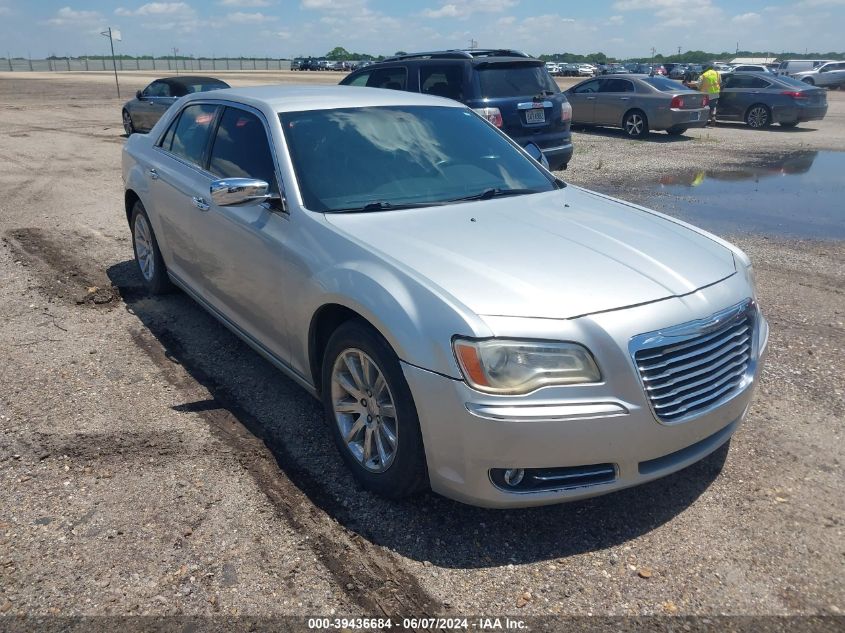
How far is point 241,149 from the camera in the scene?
4324 mm

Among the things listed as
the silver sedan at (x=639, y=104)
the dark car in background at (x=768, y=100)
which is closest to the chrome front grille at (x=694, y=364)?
the silver sedan at (x=639, y=104)

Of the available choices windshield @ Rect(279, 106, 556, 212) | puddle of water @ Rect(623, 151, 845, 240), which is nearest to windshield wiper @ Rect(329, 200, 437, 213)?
windshield @ Rect(279, 106, 556, 212)

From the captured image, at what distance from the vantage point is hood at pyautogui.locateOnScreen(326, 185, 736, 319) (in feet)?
9.36

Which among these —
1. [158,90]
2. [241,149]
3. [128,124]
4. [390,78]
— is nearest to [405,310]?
[241,149]

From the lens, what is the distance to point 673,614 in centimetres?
261

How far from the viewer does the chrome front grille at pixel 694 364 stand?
2.78m

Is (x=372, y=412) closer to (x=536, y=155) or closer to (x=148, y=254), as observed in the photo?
(x=536, y=155)

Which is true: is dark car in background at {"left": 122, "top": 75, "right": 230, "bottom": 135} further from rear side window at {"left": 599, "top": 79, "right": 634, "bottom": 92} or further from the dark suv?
rear side window at {"left": 599, "top": 79, "right": 634, "bottom": 92}

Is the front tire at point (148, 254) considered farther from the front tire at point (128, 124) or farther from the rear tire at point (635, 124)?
the rear tire at point (635, 124)

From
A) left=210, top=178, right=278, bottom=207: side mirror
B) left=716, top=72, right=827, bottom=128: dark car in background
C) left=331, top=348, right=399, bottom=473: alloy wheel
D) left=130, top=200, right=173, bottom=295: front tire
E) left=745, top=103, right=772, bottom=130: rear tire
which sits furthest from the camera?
left=745, top=103, right=772, bottom=130: rear tire

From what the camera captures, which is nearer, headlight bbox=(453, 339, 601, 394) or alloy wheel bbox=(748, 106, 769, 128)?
headlight bbox=(453, 339, 601, 394)

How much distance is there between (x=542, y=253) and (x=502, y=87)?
7476mm

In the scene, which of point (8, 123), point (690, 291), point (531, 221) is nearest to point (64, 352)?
point (531, 221)

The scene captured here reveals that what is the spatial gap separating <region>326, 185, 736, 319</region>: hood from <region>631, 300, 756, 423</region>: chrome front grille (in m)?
0.18
